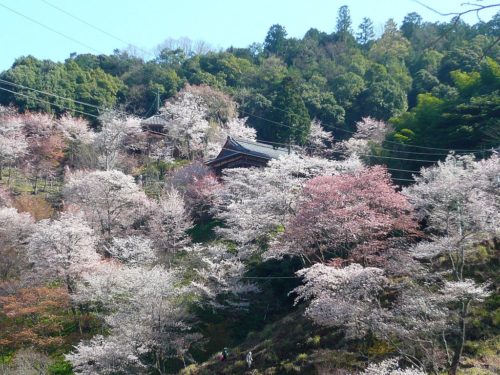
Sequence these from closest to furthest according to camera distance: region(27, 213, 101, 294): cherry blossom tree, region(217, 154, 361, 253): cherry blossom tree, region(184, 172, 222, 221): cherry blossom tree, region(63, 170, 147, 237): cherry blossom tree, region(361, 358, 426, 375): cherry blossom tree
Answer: region(361, 358, 426, 375): cherry blossom tree < region(27, 213, 101, 294): cherry blossom tree < region(217, 154, 361, 253): cherry blossom tree < region(63, 170, 147, 237): cherry blossom tree < region(184, 172, 222, 221): cherry blossom tree

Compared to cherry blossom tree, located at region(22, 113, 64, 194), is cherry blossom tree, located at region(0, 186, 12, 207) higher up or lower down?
lower down

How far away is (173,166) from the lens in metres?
36.3

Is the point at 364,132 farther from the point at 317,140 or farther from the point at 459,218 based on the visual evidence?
the point at 459,218

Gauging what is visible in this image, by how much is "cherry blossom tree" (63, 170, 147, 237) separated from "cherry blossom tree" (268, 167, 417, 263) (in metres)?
11.5

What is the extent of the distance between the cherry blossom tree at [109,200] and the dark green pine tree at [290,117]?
11206 mm

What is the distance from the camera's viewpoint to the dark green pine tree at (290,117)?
3488 cm

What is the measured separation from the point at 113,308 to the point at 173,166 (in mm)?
17946

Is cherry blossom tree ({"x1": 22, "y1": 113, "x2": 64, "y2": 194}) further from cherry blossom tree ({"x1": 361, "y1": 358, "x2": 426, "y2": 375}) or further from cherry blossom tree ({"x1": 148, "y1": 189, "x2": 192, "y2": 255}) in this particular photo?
cherry blossom tree ({"x1": 361, "y1": 358, "x2": 426, "y2": 375})

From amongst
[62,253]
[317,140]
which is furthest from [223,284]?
[317,140]

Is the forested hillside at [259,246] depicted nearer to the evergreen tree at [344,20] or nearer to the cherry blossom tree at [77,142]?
the cherry blossom tree at [77,142]

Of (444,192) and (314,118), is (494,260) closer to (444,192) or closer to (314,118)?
(444,192)

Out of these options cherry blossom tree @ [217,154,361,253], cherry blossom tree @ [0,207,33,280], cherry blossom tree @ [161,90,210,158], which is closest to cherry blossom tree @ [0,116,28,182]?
cherry blossom tree @ [161,90,210,158]

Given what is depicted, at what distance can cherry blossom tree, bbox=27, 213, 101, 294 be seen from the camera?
21.0m

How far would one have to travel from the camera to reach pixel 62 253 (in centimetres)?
2119
